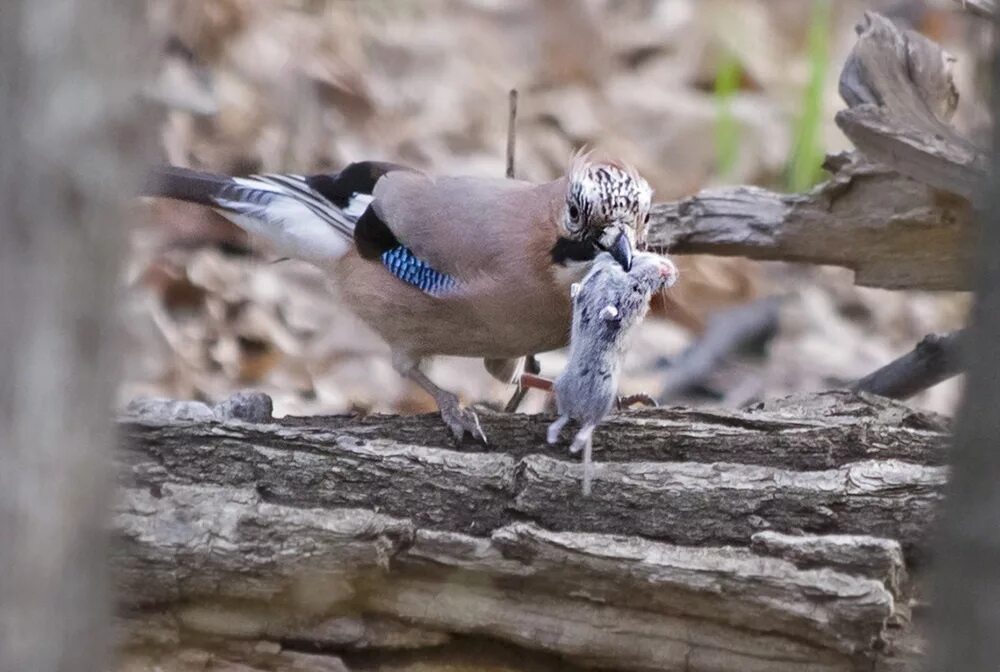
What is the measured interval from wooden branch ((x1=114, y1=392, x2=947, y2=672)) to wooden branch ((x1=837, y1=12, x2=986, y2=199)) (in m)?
0.73

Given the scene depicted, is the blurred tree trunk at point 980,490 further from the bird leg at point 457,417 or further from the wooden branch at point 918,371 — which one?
the wooden branch at point 918,371

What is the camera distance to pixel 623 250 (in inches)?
130

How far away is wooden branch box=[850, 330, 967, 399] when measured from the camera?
11.5 feet

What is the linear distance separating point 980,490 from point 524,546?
1399 millimetres

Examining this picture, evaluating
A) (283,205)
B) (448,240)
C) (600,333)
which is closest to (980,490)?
(600,333)

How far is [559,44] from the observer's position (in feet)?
25.3

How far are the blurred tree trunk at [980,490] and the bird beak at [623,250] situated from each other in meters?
1.87

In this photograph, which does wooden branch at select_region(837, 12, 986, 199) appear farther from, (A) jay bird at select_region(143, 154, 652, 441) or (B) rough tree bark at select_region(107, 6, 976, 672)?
(B) rough tree bark at select_region(107, 6, 976, 672)

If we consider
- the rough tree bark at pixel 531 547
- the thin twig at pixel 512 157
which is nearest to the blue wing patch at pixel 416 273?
the thin twig at pixel 512 157

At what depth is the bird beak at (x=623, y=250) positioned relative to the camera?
324 cm

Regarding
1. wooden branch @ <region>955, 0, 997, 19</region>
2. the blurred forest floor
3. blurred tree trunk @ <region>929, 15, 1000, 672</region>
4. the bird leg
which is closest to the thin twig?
the bird leg

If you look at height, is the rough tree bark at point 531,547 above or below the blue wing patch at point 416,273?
below

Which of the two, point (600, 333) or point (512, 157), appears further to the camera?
point (512, 157)

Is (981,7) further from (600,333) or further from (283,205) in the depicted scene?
(283,205)
